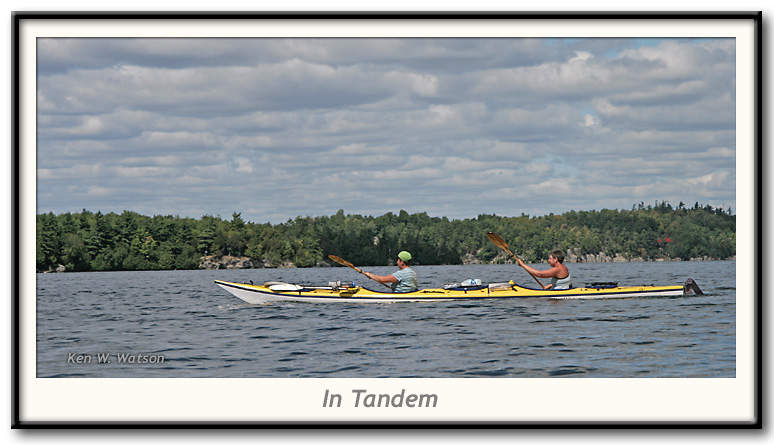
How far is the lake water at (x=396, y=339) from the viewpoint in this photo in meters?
11.0

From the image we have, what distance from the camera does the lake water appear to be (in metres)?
11.0

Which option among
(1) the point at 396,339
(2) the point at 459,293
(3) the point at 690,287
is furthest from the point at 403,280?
(3) the point at 690,287

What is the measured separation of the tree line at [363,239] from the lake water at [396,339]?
9.58ft

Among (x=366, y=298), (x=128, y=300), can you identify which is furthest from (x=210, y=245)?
(x=366, y=298)

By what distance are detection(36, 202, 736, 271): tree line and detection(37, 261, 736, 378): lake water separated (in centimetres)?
292

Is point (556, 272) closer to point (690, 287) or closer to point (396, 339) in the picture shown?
point (690, 287)

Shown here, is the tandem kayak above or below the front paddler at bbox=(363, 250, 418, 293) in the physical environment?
below

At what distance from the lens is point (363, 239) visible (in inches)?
5064

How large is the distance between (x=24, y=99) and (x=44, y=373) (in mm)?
3294

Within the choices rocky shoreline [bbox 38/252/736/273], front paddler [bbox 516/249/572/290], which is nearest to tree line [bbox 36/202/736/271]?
rocky shoreline [bbox 38/252/736/273]

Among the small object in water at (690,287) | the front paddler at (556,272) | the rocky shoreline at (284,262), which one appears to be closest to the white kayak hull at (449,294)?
the front paddler at (556,272)

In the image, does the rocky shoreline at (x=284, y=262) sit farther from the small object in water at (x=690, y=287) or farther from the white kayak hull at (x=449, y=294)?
the white kayak hull at (x=449, y=294)

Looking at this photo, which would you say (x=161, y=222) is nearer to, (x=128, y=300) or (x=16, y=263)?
(x=128, y=300)

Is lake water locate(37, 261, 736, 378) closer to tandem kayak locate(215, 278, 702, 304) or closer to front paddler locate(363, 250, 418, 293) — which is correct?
tandem kayak locate(215, 278, 702, 304)
